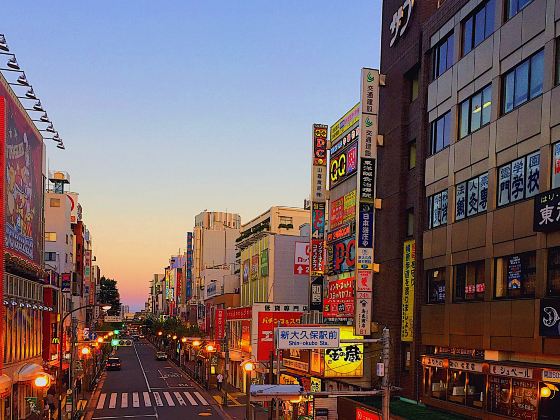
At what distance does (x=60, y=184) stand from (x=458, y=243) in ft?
288

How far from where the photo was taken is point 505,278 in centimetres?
2398

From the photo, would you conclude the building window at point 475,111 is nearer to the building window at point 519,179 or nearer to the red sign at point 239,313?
the building window at point 519,179

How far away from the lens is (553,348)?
2053cm

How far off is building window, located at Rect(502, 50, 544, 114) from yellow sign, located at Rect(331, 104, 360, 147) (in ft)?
40.0

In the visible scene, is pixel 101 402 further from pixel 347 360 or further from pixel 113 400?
pixel 347 360

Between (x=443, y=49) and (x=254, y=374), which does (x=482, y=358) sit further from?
(x=254, y=374)

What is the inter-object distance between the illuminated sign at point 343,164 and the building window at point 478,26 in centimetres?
1014

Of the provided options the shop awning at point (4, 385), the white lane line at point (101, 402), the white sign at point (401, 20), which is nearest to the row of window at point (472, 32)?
the white sign at point (401, 20)

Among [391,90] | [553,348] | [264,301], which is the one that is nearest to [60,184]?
[264,301]

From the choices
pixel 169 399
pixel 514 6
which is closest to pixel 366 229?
pixel 514 6

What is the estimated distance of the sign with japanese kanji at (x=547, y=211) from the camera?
20.1 m

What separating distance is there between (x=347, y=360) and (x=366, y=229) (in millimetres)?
8283

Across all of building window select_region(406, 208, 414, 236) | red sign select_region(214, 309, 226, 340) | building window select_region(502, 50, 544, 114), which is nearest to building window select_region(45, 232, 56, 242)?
red sign select_region(214, 309, 226, 340)

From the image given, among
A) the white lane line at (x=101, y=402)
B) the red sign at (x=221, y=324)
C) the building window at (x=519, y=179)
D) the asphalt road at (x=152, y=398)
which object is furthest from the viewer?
the red sign at (x=221, y=324)
